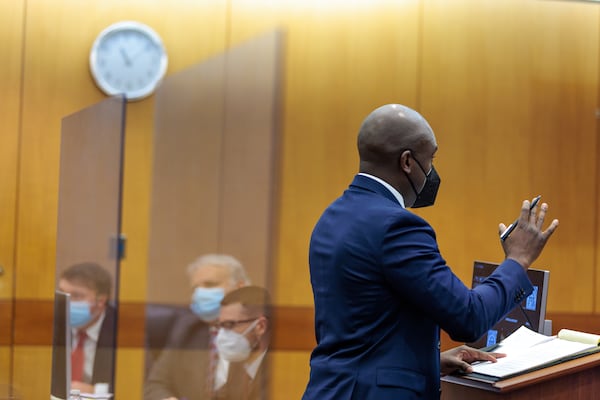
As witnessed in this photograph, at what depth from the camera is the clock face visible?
489cm

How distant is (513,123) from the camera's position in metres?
5.43

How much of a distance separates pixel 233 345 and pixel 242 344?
0.04 meters

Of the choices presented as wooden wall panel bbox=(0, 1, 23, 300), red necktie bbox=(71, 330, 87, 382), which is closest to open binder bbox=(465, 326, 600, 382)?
red necktie bbox=(71, 330, 87, 382)

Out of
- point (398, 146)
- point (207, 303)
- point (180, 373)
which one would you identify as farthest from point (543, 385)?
point (207, 303)

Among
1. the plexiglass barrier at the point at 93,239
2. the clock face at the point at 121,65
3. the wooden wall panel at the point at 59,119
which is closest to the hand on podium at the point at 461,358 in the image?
the plexiglass barrier at the point at 93,239

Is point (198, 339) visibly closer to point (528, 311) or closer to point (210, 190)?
point (210, 190)

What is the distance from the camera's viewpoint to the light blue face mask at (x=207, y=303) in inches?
166

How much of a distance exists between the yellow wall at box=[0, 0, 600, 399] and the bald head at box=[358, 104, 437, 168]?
10.9 feet

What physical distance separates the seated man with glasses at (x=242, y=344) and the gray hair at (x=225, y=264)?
1.40ft

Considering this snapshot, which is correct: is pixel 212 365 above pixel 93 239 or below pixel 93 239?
below

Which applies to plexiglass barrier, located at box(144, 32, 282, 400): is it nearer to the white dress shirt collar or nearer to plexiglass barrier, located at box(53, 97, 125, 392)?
plexiglass barrier, located at box(53, 97, 125, 392)

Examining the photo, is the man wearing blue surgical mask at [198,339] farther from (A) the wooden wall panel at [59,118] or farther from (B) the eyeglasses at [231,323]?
(A) the wooden wall panel at [59,118]

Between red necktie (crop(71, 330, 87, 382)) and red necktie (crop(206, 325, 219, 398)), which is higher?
red necktie (crop(71, 330, 87, 382))

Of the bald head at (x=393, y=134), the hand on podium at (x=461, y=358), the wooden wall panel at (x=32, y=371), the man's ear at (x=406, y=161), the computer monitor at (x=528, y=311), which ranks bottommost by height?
the wooden wall panel at (x=32, y=371)
